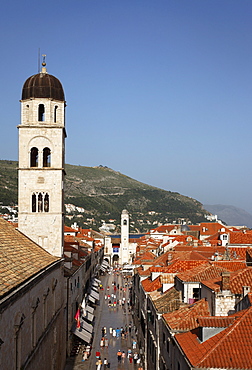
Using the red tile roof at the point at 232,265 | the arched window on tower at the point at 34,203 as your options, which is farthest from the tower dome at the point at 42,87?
the red tile roof at the point at 232,265

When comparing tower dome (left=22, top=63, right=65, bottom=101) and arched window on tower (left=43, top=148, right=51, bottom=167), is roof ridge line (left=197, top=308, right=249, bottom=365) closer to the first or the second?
arched window on tower (left=43, top=148, right=51, bottom=167)

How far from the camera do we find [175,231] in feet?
424

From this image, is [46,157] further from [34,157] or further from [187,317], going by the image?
[187,317]

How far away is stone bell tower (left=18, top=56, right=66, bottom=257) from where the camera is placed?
32.0m

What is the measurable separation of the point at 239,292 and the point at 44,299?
376 inches

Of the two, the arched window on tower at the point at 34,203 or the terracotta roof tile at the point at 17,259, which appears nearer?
the terracotta roof tile at the point at 17,259

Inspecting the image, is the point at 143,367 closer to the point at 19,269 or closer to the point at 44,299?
the point at 44,299

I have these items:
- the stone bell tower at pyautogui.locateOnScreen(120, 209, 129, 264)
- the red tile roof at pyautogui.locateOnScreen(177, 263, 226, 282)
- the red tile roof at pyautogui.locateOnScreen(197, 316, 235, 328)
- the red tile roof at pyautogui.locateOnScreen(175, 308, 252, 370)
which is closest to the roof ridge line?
the red tile roof at pyautogui.locateOnScreen(175, 308, 252, 370)

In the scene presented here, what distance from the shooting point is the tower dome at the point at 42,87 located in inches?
1281

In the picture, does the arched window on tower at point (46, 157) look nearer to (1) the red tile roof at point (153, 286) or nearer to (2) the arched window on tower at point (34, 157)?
(2) the arched window on tower at point (34, 157)

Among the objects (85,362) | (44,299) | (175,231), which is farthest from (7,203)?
(44,299)

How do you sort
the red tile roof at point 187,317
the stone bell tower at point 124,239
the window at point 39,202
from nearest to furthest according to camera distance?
1. the red tile roof at point 187,317
2. the window at point 39,202
3. the stone bell tower at point 124,239

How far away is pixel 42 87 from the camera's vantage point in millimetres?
32625

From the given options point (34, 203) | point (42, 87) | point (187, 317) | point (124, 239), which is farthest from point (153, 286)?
point (124, 239)
